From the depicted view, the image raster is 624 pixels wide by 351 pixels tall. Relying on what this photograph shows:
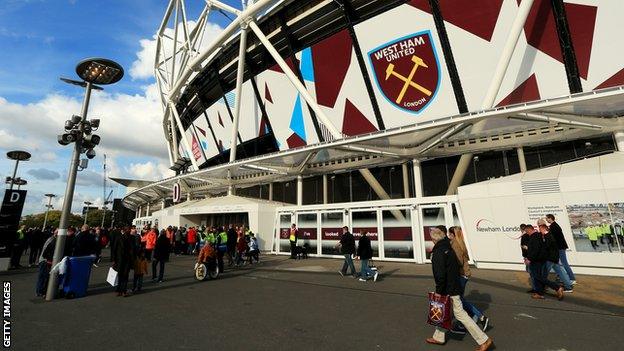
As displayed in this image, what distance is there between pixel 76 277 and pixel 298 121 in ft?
52.9

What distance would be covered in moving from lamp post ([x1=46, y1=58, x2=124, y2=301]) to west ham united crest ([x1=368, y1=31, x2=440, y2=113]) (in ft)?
41.9

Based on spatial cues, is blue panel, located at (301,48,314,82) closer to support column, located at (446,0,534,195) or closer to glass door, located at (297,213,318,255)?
glass door, located at (297,213,318,255)

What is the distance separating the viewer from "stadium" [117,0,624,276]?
11234mm

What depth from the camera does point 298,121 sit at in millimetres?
21984

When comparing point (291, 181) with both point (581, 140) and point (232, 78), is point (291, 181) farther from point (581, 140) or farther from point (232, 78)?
point (581, 140)

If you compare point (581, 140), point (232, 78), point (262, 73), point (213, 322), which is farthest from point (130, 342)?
point (232, 78)

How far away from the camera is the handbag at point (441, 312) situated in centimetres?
447

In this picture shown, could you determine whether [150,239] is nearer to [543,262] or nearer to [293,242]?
[293,242]

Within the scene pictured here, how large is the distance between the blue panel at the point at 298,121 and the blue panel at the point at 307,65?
172cm

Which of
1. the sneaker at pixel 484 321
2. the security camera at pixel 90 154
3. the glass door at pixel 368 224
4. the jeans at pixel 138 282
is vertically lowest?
the sneaker at pixel 484 321

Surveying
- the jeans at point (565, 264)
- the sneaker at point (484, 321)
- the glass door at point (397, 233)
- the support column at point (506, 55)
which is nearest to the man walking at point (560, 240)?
the jeans at point (565, 264)

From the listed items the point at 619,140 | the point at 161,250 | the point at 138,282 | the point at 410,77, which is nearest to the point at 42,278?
the point at 138,282

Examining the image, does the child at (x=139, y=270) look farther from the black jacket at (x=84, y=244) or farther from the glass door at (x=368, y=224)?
the glass door at (x=368, y=224)

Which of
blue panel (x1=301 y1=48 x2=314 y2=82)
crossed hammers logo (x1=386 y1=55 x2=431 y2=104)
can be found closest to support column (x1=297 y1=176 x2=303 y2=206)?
blue panel (x1=301 y1=48 x2=314 y2=82)
